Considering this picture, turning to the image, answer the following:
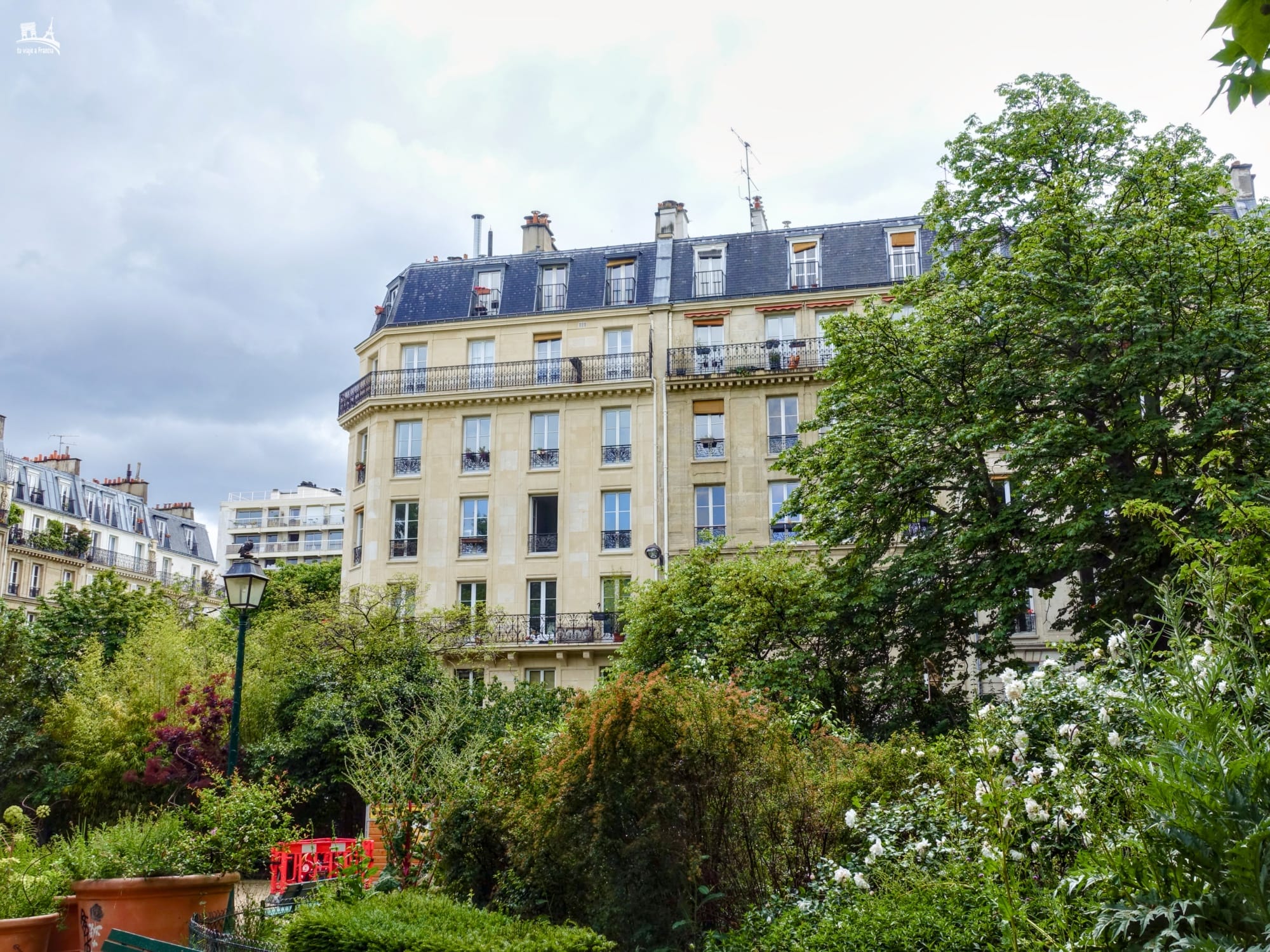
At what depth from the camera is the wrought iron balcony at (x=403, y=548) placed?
35.6 m

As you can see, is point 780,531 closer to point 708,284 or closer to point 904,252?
point 708,284

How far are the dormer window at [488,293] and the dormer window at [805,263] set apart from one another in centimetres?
990

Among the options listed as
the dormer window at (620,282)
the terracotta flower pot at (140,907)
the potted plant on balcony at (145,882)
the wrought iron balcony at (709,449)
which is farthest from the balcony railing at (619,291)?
the terracotta flower pot at (140,907)

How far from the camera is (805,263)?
119ft

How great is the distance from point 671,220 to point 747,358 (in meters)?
6.51

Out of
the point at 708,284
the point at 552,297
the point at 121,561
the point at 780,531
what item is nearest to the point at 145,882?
the point at 780,531

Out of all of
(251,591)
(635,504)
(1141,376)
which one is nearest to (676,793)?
(251,591)

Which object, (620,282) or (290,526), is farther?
(290,526)

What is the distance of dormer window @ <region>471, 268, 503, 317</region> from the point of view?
125ft

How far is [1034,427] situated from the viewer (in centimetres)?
1692

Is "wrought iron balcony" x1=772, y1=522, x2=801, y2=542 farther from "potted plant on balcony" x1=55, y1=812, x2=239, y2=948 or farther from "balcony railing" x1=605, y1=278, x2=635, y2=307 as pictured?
"potted plant on balcony" x1=55, y1=812, x2=239, y2=948

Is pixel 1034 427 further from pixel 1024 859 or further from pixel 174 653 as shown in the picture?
pixel 174 653

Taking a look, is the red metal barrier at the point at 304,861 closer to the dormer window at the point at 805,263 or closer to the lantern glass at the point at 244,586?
the lantern glass at the point at 244,586

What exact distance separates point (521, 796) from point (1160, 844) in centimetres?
720
